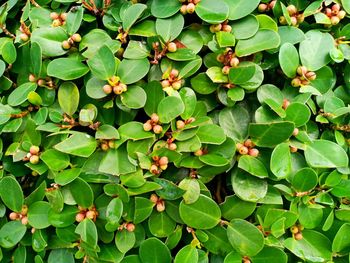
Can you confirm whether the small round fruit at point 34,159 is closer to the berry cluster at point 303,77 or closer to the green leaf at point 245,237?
the green leaf at point 245,237

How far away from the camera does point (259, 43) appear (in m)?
1.32

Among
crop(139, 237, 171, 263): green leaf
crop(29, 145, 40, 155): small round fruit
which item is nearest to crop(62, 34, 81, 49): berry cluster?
crop(29, 145, 40, 155): small round fruit

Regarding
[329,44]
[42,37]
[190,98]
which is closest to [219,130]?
[190,98]

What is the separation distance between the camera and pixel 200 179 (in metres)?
1.27

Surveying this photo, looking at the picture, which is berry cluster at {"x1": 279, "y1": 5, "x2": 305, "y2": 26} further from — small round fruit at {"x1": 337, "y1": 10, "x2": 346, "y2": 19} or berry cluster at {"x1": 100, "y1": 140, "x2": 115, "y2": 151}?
berry cluster at {"x1": 100, "y1": 140, "x2": 115, "y2": 151}

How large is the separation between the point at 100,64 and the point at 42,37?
0.25 meters

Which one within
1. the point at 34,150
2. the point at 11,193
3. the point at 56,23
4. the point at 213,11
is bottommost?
the point at 11,193

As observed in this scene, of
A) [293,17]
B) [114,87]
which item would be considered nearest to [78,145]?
[114,87]

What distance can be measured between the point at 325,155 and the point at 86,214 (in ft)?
2.25

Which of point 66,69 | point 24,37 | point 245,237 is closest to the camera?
point 245,237

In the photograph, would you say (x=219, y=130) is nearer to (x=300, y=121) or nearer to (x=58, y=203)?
(x=300, y=121)

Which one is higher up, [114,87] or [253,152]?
[114,87]

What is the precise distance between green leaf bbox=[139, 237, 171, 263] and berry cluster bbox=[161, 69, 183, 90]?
42cm

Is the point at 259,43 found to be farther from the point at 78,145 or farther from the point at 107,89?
the point at 78,145
